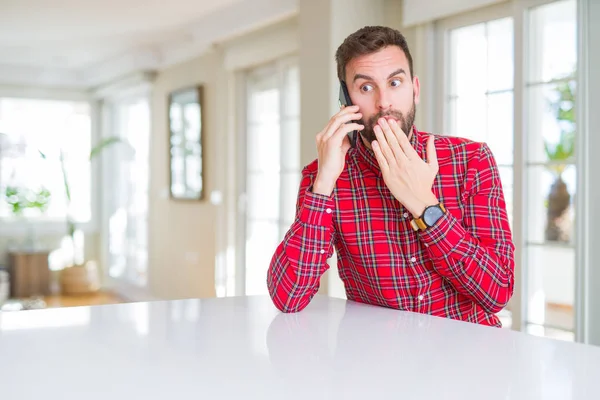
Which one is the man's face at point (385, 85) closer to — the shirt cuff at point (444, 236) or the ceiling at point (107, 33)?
the shirt cuff at point (444, 236)

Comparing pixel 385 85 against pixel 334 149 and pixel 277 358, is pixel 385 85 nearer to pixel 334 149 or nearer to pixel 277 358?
pixel 334 149

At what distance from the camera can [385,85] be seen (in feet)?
4.84

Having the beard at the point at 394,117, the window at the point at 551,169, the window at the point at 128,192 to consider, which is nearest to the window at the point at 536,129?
the window at the point at 551,169

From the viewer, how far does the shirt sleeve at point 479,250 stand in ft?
4.46

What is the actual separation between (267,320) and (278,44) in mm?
3719

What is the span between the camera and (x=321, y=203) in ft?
4.94

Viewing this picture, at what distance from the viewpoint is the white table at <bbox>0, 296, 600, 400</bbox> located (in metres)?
0.84

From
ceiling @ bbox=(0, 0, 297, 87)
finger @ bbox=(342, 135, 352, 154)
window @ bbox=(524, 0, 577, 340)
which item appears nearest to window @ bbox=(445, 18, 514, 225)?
window @ bbox=(524, 0, 577, 340)

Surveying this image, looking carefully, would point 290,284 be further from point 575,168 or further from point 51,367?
point 575,168

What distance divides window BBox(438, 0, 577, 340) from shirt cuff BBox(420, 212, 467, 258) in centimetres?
186

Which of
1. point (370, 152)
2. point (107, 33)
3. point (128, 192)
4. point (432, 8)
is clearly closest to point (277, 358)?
point (370, 152)

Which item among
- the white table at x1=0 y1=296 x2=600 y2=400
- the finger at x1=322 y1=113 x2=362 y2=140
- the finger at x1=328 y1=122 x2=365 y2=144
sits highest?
the finger at x1=322 y1=113 x2=362 y2=140

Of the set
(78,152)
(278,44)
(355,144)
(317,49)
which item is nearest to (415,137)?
(355,144)

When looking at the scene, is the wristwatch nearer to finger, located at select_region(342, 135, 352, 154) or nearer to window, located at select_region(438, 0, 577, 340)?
finger, located at select_region(342, 135, 352, 154)
